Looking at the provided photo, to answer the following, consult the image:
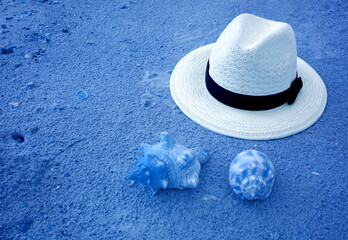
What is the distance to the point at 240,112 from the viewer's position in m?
1.83

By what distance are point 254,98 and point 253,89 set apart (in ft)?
0.22

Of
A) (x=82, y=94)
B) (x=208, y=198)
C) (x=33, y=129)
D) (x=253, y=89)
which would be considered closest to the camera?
(x=208, y=198)

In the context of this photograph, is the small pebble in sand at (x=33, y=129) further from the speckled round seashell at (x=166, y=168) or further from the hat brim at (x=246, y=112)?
the hat brim at (x=246, y=112)

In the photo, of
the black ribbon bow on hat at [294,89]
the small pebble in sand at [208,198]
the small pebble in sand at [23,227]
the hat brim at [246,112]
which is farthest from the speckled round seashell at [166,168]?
the black ribbon bow on hat at [294,89]

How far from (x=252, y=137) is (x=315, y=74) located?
2.82 feet

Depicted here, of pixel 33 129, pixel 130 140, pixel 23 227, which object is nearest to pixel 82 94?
pixel 33 129

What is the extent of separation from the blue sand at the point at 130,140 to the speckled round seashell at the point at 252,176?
10cm

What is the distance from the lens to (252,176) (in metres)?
1.41

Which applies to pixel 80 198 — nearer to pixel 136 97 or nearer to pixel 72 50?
pixel 136 97

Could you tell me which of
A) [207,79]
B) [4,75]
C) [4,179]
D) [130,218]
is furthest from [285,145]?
[4,75]

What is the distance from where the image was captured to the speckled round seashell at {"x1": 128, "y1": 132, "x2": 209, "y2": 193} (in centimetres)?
142

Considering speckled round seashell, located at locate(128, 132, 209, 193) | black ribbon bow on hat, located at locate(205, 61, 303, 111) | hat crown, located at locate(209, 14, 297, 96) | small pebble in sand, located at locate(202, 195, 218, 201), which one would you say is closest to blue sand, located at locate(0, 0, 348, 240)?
small pebble in sand, located at locate(202, 195, 218, 201)

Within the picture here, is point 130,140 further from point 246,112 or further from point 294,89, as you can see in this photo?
point 294,89

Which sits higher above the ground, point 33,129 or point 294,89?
point 294,89
